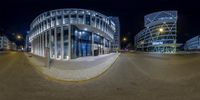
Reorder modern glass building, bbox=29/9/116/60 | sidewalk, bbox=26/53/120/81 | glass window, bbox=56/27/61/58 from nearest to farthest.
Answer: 1. sidewalk, bbox=26/53/120/81
2. modern glass building, bbox=29/9/116/60
3. glass window, bbox=56/27/61/58

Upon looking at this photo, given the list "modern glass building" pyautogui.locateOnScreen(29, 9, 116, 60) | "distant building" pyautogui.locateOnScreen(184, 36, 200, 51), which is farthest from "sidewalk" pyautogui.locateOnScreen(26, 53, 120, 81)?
"distant building" pyautogui.locateOnScreen(184, 36, 200, 51)

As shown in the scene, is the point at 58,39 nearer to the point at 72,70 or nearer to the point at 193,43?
the point at 72,70

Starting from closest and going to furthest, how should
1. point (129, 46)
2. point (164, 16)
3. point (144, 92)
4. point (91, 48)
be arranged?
point (144, 92) → point (91, 48) → point (164, 16) → point (129, 46)

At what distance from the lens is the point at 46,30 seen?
4359cm

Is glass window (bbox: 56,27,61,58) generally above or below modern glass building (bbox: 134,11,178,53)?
below

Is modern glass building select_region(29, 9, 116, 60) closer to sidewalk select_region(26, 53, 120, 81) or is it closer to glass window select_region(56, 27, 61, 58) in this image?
glass window select_region(56, 27, 61, 58)

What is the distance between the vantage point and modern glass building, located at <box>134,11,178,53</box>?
116375 millimetres

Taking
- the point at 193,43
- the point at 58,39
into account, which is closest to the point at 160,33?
the point at 193,43

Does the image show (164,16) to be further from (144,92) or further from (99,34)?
(144,92)

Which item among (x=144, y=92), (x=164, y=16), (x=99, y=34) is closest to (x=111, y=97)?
(x=144, y=92)

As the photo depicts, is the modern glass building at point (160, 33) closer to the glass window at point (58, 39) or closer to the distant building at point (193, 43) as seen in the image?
the distant building at point (193, 43)

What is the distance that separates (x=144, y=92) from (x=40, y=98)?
4.18m

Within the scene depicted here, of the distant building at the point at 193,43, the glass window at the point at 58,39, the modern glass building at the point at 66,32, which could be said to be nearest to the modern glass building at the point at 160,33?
the distant building at the point at 193,43

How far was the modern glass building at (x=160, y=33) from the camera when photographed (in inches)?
4582
